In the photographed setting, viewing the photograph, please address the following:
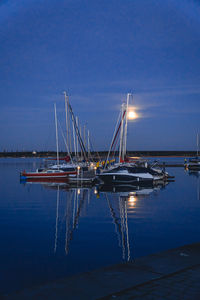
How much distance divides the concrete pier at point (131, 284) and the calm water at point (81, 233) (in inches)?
104

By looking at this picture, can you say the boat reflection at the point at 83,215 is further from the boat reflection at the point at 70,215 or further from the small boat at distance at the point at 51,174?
the small boat at distance at the point at 51,174

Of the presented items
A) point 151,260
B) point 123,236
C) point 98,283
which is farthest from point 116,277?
point 123,236

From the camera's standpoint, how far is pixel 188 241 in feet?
45.2

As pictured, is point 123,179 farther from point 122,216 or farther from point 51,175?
Result: point 122,216

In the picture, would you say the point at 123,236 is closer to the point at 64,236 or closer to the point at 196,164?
the point at 64,236

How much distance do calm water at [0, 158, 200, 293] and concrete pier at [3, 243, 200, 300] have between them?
8.67 ft

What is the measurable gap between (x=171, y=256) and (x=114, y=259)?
2902 mm

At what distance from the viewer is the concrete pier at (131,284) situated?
5.92 m

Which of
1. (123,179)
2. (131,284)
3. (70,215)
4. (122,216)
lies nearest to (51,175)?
(123,179)

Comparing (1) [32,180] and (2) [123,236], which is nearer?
(2) [123,236]

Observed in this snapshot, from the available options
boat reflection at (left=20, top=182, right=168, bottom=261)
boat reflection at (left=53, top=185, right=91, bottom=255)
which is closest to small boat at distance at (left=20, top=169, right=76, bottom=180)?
boat reflection at (left=20, top=182, right=168, bottom=261)

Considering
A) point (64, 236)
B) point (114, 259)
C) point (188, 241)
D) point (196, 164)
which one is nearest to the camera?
point (114, 259)

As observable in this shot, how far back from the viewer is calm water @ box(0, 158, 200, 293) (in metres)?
10.3

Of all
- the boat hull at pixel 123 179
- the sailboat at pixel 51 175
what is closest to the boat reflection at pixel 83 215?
the boat hull at pixel 123 179
